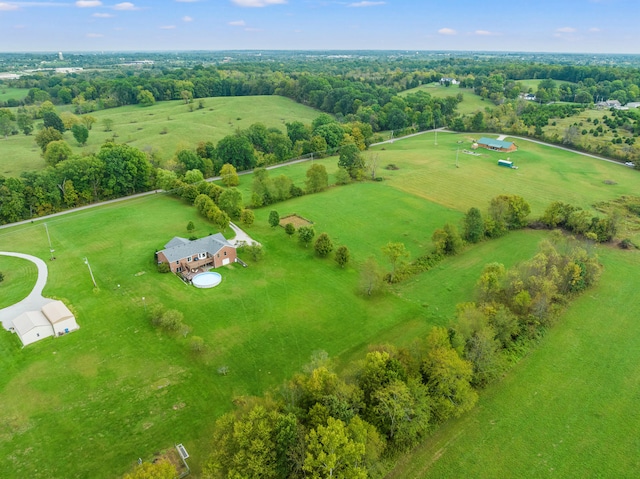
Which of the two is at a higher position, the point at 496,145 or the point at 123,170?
the point at 496,145

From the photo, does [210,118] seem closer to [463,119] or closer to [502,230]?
[463,119]

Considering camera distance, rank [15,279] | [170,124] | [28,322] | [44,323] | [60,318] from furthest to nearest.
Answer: [170,124], [15,279], [60,318], [44,323], [28,322]

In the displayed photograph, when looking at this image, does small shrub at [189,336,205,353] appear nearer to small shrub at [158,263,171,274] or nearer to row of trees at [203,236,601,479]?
row of trees at [203,236,601,479]

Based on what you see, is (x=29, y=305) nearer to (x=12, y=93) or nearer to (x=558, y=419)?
(x=558, y=419)

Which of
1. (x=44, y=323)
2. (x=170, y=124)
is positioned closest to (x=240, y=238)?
(x=44, y=323)

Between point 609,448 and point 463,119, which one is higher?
point 463,119

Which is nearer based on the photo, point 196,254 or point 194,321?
point 194,321

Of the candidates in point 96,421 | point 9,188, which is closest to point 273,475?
point 96,421

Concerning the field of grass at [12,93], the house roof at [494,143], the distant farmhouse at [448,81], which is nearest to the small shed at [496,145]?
the house roof at [494,143]
